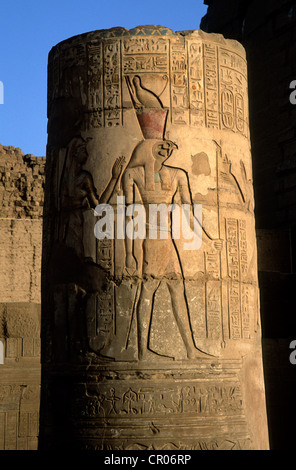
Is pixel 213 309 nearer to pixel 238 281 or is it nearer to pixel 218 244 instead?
Result: pixel 238 281

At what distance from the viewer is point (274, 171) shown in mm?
11227

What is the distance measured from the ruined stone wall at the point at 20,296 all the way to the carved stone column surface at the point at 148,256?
4.23m

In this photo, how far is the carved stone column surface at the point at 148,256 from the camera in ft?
20.5

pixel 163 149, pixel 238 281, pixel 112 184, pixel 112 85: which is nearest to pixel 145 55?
pixel 112 85

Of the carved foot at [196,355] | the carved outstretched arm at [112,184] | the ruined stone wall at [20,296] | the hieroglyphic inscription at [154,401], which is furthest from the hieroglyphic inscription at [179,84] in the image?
the ruined stone wall at [20,296]

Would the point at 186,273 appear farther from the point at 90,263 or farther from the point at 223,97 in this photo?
the point at 223,97

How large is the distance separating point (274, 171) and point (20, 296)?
5572 millimetres

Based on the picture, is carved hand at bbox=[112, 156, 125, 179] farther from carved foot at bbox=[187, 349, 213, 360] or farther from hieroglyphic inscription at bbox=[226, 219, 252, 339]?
carved foot at bbox=[187, 349, 213, 360]

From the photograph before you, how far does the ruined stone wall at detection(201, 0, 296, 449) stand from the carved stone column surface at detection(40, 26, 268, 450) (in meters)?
2.57

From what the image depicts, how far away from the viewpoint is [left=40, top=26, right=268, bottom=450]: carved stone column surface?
626 centimetres

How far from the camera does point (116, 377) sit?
627cm

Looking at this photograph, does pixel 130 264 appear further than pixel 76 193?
No

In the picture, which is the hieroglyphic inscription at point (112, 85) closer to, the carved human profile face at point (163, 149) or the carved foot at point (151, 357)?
the carved human profile face at point (163, 149)
